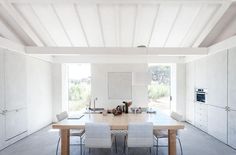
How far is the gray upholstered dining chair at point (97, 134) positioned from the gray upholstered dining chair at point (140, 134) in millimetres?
373

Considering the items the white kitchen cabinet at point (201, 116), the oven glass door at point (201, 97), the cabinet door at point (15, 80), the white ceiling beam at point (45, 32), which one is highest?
the white ceiling beam at point (45, 32)

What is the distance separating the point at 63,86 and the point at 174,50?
4407mm

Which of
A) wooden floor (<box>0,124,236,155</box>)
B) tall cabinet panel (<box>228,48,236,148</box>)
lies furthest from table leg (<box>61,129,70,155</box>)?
tall cabinet panel (<box>228,48,236,148</box>)

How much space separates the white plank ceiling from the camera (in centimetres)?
450

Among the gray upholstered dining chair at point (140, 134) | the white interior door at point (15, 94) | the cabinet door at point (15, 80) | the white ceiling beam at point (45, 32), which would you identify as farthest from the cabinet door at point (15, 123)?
the gray upholstered dining chair at point (140, 134)

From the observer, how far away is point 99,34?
5594 millimetres

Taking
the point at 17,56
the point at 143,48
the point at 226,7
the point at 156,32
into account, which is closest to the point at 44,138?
the point at 17,56

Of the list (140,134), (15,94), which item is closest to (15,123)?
(15,94)

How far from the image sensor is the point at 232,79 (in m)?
4.26

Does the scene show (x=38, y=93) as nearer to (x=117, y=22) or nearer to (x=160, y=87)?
(x=117, y=22)

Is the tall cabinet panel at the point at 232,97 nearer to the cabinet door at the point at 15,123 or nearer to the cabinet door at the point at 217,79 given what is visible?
the cabinet door at the point at 217,79

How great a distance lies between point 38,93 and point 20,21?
94.6 inches

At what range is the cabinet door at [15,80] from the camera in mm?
4426

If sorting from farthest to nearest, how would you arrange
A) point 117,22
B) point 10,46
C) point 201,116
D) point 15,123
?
point 201,116 → point 117,22 → point 15,123 → point 10,46
